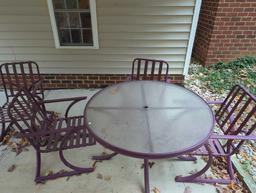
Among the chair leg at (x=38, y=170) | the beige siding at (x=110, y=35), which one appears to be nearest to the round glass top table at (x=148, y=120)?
the chair leg at (x=38, y=170)

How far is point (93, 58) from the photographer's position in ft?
11.5

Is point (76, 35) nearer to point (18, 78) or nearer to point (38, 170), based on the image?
point (18, 78)

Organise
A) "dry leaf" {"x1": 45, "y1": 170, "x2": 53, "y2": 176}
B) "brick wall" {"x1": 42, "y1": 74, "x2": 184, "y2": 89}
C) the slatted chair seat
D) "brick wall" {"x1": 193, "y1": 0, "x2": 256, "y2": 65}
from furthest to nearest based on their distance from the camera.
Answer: "brick wall" {"x1": 193, "y1": 0, "x2": 256, "y2": 65} → "brick wall" {"x1": 42, "y1": 74, "x2": 184, "y2": 89} → "dry leaf" {"x1": 45, "y1": 170, "x2": 53, "y2": 176} → the slatted chair seat

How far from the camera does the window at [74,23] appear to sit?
3.10 metres

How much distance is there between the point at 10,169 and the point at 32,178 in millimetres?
305

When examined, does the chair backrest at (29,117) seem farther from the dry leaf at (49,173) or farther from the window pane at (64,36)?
the window pane at (64,36)

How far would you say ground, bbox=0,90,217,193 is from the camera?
1965 millimetres

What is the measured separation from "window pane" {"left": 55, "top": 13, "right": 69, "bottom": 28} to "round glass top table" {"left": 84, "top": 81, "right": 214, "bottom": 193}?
1.77m

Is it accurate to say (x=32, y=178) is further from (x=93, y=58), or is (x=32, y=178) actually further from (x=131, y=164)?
(x=93, y=58)

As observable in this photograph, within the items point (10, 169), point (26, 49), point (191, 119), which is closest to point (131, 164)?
point (191, 119)

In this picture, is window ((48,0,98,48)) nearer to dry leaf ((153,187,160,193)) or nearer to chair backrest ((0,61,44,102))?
chair backrest ((0,61,44,102))

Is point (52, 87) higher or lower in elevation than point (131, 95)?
lower

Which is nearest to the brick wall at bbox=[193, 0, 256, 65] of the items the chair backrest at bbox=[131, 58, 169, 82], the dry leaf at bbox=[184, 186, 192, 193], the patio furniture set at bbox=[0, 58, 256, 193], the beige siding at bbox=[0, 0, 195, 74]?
the beige siding at bbox=[0, 0, 195, 74]

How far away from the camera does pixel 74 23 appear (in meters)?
3.28
